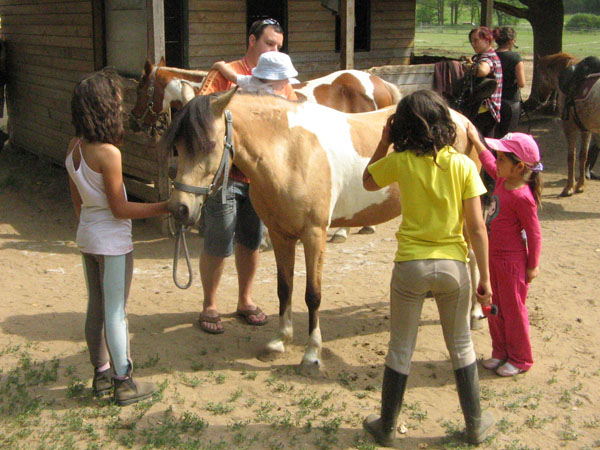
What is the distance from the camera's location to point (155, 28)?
21.2 ft

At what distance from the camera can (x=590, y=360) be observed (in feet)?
13.5

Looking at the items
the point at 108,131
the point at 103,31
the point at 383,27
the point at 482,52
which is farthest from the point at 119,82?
the point at 383,27

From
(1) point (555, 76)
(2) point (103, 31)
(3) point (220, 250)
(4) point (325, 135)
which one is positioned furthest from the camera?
A: (1) point (555, 76)

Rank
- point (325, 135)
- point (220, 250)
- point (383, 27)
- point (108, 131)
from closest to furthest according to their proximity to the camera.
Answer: point (108, 131) < point (325, 135) < point (220, 250) < point (383, 27)

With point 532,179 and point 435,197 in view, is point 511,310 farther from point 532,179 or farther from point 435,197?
point 435,197

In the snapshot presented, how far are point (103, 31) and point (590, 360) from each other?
7.07 metres

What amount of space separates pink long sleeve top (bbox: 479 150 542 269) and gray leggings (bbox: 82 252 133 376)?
2072 millimetres

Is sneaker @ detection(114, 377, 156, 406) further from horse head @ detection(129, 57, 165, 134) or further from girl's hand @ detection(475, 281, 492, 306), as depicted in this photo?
horse head @ detection(129, 57, 165, 134)

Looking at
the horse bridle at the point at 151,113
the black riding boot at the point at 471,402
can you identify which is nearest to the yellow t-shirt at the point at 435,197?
the black riding boot at the point at 471,402

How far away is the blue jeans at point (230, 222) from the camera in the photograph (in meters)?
4.29

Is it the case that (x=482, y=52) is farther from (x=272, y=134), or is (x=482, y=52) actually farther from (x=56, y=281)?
(x=56, y=281)

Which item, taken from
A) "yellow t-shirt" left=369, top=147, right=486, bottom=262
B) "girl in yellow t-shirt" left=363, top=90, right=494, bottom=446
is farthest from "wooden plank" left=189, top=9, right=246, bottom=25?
"yellow t-shirt" left=369, top=147, right=486, bottom=262

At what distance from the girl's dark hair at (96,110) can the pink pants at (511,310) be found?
89.9 inches

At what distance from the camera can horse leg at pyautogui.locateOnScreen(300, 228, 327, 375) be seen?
383cm
